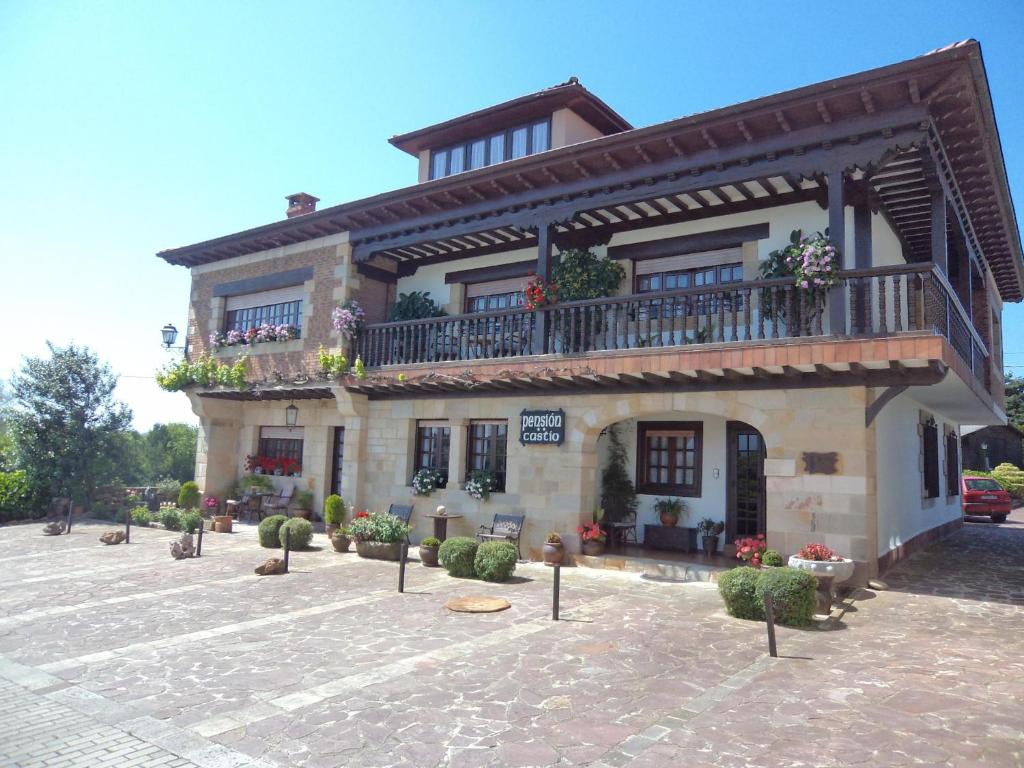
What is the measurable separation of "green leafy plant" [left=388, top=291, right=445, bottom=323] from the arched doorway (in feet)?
22.1

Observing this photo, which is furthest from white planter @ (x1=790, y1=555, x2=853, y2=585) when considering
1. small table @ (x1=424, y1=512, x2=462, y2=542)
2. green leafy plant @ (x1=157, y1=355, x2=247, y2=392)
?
green leafy plant @ (x1=157, y1=355, x2=247, y2=392)

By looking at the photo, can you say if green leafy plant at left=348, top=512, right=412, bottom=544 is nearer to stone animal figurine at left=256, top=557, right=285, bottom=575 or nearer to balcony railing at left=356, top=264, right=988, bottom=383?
stone animal figurine at left=256, top=557, right=285, bottom=575

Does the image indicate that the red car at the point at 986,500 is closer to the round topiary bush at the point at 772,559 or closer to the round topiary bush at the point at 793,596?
the round topiary bush at the point at 772,559

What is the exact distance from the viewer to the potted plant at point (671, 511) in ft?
40.8

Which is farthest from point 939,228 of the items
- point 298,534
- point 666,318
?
point 298,534

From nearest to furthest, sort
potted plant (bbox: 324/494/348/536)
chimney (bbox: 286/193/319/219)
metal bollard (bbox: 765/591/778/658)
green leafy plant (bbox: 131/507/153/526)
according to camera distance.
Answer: metal bollard (bbox: 765/591/778/658) → potted plant (bbox: 324/494/348/536) → green leafy plant (bbox: 131/507/153/526) → chimney (bbox: 286/193/319/219)

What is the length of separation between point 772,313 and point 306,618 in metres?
7.36

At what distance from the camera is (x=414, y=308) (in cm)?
1527

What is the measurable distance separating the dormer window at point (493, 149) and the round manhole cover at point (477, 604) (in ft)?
32.7

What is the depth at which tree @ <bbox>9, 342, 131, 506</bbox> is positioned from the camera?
749 inches

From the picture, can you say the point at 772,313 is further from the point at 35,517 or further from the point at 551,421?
the point at 35,517

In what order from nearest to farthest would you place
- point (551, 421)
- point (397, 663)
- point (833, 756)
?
point (833, 756) → point (397, 663) → point (551, 421)

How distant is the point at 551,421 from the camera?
12.2 m

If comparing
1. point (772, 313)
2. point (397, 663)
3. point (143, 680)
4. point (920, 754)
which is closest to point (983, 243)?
point (772, 313)
